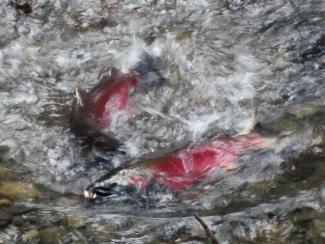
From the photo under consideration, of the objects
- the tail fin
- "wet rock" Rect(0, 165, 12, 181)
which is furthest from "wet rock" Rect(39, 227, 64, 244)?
the tail fin

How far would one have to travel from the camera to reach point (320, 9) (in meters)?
4.78

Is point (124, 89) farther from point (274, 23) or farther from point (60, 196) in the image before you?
point (274, 23)

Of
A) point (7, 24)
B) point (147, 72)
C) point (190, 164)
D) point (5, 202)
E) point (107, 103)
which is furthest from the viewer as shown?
point (7, 24)

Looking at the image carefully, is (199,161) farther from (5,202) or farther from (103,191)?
(5,202)

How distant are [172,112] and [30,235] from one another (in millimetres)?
1358

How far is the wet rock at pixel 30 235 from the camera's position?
323 cm

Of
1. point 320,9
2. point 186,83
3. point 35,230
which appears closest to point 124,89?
point 186,83

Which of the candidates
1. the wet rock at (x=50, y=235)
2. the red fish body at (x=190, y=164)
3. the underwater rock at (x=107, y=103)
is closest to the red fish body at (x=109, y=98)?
the underwater rock at (x=107, y=103)

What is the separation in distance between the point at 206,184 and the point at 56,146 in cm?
99

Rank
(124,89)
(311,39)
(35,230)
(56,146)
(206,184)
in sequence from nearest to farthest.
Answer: (35,230)
(206,184)
(56,146)
(124,89)
(311,39)

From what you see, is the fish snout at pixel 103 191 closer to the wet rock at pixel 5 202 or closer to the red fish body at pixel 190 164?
the red fish body at pixel 190 164

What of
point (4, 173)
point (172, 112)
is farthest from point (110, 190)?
point (172, 112)

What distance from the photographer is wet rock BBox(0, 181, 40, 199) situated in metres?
3.48

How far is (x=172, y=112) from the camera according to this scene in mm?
4176
